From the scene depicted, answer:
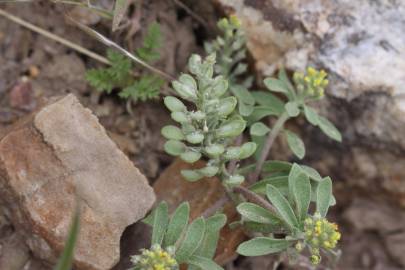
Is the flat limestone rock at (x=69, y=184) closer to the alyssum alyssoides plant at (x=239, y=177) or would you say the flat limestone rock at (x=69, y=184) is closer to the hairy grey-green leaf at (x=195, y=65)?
the alyssum alyssoides plant at (x=239, y=177)

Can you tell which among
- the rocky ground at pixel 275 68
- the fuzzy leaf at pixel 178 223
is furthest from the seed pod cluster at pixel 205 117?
the rocky ground at pixel 275 68

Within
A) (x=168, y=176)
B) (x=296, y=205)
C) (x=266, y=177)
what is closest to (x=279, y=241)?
(x=296, y=205)

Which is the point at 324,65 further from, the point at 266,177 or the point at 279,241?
the point at 279,241

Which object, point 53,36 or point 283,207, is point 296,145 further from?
point 53,36

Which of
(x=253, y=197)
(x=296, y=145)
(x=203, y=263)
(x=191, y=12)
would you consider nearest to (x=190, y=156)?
(x=253, y=197)

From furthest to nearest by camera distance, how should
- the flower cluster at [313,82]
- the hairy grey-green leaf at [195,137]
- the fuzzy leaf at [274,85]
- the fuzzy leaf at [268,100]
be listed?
the fuzzy leaf at [268,100] → the fuzzy leaf at [274,85] → the flower cluster at [313,82] → the hairy grey-green leaf at [195,137]

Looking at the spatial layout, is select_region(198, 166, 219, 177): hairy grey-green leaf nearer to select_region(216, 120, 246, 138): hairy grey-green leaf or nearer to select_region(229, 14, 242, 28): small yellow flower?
select_region(216, 120, 246, 138): hairy grey-green leaf

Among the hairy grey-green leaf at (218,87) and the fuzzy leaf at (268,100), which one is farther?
the fuzzy leaf at (268,100)
